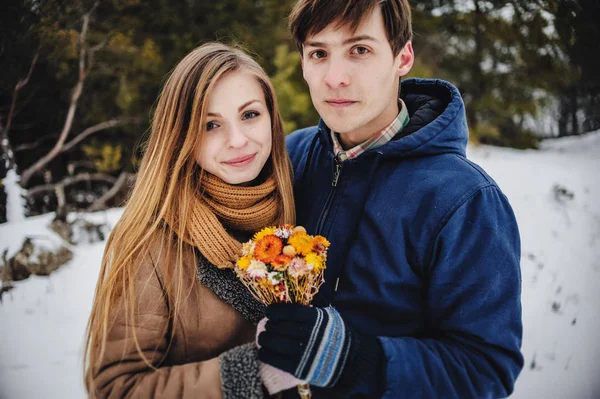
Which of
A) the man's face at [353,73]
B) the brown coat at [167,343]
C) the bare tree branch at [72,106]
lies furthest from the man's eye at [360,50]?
the bare tree branch at [72,106]

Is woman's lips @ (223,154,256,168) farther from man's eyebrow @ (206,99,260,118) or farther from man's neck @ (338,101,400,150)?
man's neck @ (338,101,400,150)

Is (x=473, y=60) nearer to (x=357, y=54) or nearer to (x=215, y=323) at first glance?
(x=357, y=54)

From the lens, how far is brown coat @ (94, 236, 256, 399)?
1415mm

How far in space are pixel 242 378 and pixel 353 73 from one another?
1469 millimetres

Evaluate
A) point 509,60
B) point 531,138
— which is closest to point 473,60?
point 509,60

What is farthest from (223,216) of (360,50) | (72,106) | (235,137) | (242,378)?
(72,106)

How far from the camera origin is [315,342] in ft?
4.26

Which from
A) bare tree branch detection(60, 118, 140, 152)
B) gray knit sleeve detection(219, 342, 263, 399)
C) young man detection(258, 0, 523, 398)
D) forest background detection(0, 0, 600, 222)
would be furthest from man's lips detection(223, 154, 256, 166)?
bare tree branch detection(60, 118, 140, 152)

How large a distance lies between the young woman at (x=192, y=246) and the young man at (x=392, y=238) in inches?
11.6

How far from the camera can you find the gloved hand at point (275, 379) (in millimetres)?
1402

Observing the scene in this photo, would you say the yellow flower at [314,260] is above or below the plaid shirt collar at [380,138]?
below

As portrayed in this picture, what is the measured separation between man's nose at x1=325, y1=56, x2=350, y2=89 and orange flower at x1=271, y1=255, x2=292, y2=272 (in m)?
0.96

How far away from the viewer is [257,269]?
4.17 feet

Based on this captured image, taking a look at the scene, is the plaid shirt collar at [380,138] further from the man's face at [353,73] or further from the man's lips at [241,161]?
the man's lips at [241,161]
